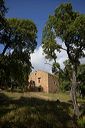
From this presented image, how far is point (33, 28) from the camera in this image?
41.8 meters

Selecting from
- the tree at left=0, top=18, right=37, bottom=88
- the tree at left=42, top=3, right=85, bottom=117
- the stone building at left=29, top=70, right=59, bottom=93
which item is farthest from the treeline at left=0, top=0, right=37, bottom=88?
the stone building at left=29, top=70, right=59, bottom=93

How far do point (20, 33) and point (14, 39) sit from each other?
6.51ft

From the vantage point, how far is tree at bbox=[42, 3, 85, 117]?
28828 millimetres

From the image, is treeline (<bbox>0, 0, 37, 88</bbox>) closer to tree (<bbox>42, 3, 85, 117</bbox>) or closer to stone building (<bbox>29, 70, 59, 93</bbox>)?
tree (<bbox>42, 3, 85, 117</bbox>)

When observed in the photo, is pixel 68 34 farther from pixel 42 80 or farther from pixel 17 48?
pixel 42 80

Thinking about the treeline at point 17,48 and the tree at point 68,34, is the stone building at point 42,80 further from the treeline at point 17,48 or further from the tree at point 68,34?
the tree at point 68,34

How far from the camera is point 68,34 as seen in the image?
29422 mm

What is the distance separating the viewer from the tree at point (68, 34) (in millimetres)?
28828

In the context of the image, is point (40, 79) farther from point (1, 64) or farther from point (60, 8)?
point (60, 8)

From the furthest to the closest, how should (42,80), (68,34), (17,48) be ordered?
(42,80), (17,48), (68,34)

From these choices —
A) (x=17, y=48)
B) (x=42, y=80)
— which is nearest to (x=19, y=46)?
(x=17, y=48)

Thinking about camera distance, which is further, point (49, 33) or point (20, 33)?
point (20, 33)

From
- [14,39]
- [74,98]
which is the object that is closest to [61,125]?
[74,98]

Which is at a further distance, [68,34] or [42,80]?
[42,80]
